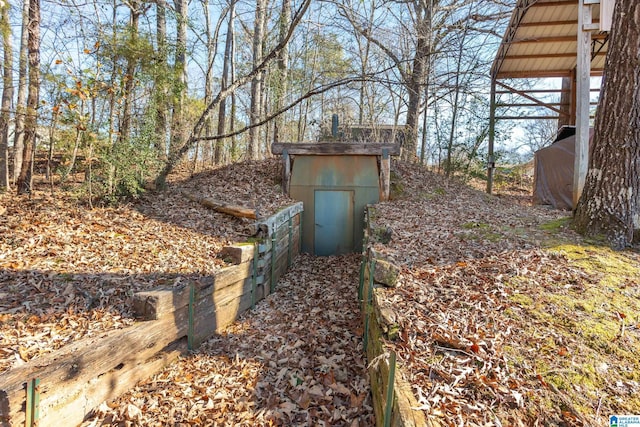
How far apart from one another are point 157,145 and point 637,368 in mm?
8015

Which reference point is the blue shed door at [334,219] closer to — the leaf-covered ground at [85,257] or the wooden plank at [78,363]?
the leaf-covered ground at [85,257]

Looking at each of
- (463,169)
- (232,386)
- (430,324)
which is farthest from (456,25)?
(232,386)

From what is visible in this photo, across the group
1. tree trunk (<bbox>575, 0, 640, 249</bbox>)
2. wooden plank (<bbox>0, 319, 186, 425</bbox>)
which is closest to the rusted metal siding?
tree trunk (<bbox>575, 0, 640, 249</bbox>)

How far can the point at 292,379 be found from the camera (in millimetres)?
3840

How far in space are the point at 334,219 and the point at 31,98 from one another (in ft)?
21.7

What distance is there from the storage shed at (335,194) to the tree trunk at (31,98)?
16.4 ft

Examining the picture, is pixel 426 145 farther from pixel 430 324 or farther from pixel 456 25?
pixel 430 324

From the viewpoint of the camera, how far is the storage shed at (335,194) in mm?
9469

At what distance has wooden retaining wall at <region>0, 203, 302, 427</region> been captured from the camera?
2471 mm

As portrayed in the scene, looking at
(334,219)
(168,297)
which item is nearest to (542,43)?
(334,219)

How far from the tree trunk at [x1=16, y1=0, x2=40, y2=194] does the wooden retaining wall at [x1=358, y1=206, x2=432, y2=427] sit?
221 inches

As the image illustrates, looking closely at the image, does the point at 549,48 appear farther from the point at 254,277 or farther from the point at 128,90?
the point at 128,90

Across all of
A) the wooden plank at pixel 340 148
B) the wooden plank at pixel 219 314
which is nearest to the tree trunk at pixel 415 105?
the wooden plank at pixel 340 148

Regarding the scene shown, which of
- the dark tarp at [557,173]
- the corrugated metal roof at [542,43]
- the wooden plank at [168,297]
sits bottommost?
the wooden plank at [168,297]
